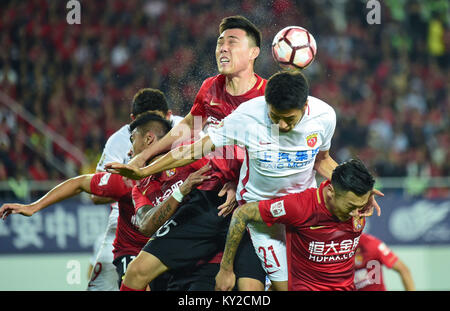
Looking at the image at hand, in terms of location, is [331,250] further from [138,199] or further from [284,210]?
[138,199]

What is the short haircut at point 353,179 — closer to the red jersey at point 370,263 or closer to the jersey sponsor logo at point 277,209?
the jersey sponsor logo at point 277,209

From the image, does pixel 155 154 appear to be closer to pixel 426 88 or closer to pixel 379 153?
pixel 379 153

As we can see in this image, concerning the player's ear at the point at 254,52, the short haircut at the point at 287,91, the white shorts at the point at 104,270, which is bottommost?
the white shorts at the point at 104,270

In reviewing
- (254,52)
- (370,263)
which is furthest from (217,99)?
(370,263)

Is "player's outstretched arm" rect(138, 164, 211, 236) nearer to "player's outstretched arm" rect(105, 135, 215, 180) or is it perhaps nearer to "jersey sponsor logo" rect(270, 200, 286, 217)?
"player's outstretched arm" rect(105, 135, 215, 180)

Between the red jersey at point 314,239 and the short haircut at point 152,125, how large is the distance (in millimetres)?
1201

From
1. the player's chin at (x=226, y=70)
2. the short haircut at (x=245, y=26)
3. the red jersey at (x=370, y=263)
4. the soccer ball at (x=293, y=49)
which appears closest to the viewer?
the player's chin at (x=226, y=70)

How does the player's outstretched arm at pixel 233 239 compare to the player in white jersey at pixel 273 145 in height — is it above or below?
below

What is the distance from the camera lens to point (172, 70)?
10.5 meters

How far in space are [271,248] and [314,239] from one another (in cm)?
35

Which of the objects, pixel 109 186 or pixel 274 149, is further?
pixel 109 186

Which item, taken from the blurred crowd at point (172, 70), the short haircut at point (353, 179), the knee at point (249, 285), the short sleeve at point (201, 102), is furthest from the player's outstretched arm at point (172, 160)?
the blurred crowd at point (172, 70)

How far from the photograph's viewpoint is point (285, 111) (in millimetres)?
4418

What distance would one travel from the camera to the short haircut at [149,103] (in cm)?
620
